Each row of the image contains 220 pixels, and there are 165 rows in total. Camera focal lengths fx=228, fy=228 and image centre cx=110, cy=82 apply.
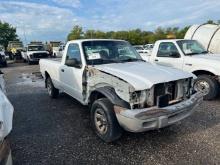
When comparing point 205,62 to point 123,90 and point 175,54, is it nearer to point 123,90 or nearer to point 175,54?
point 175,54

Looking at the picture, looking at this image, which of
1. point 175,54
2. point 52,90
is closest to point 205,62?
point 175,54

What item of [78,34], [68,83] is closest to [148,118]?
[68,83]

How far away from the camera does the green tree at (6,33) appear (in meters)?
51.7

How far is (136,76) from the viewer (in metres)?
3.70

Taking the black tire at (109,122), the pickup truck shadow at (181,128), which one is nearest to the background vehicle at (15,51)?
the pickup truck shadow at (181,128)

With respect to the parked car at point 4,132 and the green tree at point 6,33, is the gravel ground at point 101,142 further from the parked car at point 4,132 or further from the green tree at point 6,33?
the green tree at point 6,33

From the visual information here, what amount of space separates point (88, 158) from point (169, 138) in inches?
61.8

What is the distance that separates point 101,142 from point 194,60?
4.10m

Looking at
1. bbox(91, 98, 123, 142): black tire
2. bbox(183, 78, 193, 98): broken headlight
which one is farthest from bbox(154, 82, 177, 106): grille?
bbox(91, 98, 123, 142): black tire

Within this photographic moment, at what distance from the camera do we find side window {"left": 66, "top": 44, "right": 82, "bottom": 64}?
4.97m

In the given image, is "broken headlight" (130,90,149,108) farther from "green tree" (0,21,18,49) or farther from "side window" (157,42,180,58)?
"green tree" (0,21,18,49)

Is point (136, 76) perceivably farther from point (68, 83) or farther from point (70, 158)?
point (68, 83)

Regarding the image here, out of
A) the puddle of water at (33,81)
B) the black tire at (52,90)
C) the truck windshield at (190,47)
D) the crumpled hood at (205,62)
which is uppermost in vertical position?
the truck windshield at (190,47)

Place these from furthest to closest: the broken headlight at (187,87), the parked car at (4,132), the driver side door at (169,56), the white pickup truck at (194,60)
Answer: the driver side door at (169,56) → the white pickup truck at (194,60) → the broken headlight at (187,87) → the parked car at (4,132)
